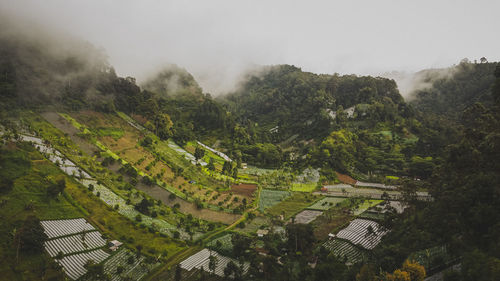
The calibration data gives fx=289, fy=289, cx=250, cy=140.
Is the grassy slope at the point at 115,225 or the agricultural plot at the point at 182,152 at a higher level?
the agricultural plot at the point at 182,152

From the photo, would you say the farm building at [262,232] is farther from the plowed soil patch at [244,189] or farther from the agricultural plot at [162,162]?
the plowed soil patch at [244,189]

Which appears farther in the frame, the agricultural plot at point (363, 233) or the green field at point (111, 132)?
the green field at point (111, 132)

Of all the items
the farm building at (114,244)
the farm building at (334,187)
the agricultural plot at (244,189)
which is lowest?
the agricultural plot at (244,189)

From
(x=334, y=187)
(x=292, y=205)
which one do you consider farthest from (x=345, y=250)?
(x=334, y=187)

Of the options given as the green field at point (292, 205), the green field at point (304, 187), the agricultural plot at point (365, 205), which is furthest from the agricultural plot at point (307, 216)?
the green field at point (304, 187)

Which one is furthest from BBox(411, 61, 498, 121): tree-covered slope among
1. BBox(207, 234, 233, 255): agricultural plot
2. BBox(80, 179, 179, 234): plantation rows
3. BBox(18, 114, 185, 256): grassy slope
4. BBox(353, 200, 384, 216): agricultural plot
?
BBox(18, 114, 185, 256): grassy slope

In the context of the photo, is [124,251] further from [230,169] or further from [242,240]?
[230,169]
